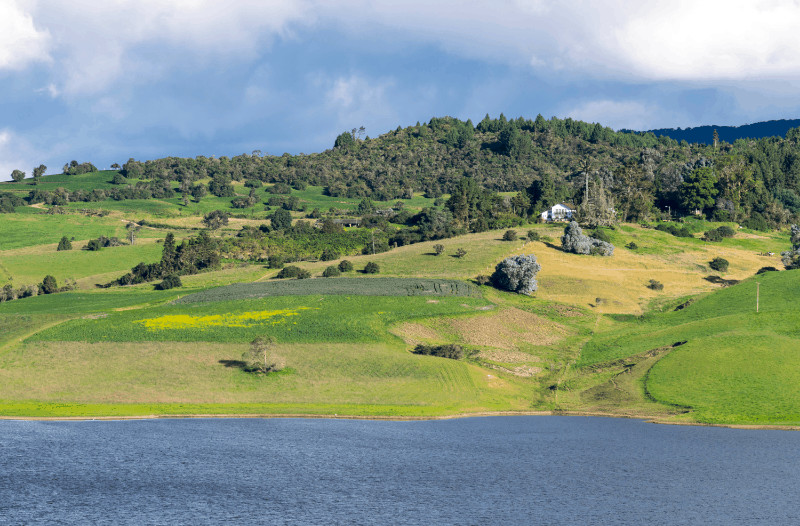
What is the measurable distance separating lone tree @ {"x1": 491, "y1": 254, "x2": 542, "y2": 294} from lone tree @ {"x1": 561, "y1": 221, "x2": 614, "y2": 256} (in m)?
29.5

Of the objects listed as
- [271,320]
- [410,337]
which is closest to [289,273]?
[271,320]

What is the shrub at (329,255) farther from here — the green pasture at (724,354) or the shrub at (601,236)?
the green pasture at (724,354)

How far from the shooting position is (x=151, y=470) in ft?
204

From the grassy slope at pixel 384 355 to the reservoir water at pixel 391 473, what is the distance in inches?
300

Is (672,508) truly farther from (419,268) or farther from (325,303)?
(419,268)

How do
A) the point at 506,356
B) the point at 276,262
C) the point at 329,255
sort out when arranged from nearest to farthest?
the point at 506,356, the point at 276,262, the point at 329,255

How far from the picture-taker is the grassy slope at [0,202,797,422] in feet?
298

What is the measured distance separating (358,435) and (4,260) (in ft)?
494

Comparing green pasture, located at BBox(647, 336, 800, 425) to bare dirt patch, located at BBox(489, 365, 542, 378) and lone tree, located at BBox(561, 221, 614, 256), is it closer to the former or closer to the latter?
bare dirt patch, located at BBox(489, 365, 542, 378)

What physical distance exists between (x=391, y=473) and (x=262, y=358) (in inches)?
1648

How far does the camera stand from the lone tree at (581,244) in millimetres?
172000

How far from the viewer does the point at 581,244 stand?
172 metres

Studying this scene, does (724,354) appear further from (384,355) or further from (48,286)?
(48,286)

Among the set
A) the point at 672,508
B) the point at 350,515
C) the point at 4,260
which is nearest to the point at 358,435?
the point at 350,515
